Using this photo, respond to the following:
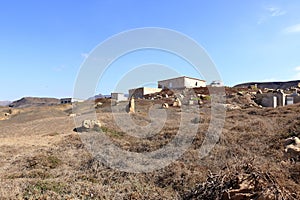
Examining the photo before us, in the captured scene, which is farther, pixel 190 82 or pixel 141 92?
pixel 190 82

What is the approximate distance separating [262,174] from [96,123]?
29.2ft

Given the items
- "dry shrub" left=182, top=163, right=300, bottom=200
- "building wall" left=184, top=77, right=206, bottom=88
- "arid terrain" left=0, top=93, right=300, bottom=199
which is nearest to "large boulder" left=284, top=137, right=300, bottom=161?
"arid terrain" left=0, top=93, right=300, bottom=199

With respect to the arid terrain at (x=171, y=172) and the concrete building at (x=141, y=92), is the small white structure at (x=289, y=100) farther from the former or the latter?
the concrete building at (x=141, y=92)

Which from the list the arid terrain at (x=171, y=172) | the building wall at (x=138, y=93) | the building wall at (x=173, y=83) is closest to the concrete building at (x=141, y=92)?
the building wall at (x=138, y=93)

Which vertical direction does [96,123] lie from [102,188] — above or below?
above

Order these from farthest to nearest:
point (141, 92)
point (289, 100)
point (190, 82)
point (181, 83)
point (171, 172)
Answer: point (190, 82), point (181, 83), point (141, 92), point (289, 100), point (171, 172)

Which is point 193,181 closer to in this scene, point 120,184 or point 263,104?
point 120,184

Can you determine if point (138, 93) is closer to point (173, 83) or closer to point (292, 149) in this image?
point (173, 83)

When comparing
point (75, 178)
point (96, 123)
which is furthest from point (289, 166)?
point (96, 123)

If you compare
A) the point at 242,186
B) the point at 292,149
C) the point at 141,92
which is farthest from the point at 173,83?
the point at 242,186

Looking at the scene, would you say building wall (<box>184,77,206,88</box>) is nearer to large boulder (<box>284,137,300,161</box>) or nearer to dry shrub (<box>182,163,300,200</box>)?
large boulder (<box>284,137,300,161</box>)

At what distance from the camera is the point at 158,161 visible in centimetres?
690

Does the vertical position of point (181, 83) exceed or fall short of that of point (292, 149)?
it exceeds it

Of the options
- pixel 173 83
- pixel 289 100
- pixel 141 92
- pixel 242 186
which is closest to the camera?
pixel 242 186
